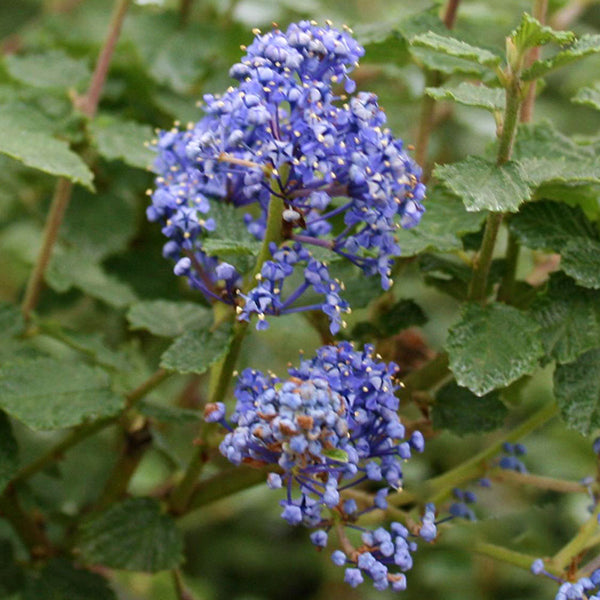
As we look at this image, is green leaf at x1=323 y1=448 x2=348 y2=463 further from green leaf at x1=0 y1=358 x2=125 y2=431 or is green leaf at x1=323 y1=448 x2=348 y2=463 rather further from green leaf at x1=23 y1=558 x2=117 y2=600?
green leaf at x1=23 y1=558 x2=117 y2=600

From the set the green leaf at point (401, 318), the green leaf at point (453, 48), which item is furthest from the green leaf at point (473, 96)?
the green leaf at point (401, 318)

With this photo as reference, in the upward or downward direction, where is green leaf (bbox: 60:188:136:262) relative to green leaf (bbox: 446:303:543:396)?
downward

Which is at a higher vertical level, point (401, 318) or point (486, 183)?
point (486, 183)

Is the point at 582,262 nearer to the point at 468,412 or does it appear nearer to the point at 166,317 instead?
the point at 468,412

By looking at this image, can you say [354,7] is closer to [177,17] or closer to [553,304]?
[177,17]

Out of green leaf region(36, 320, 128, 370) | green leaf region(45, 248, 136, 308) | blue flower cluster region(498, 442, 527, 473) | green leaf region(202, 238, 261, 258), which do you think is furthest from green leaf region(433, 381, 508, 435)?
green leaf region(45, 248, 136, 308)

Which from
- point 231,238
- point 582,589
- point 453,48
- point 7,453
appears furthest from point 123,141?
point 582,589

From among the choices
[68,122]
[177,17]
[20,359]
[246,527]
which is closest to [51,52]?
[68,122]
